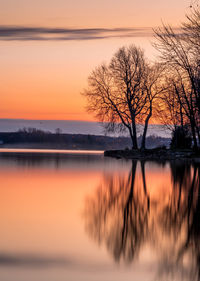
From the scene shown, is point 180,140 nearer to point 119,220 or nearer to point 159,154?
point 159,154

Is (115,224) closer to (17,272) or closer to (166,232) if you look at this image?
(166,232)

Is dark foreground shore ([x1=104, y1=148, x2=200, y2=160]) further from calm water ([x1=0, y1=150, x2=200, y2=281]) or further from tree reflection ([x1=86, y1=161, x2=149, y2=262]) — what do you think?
calm water ([x1=0, y1=150, x2=200, y2=281])

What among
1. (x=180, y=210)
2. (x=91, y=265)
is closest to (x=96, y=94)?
(x=180, y=210)

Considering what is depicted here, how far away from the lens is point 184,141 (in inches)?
2087

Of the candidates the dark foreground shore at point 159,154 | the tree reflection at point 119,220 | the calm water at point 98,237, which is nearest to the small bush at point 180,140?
the dark foreground shore at point 159,154

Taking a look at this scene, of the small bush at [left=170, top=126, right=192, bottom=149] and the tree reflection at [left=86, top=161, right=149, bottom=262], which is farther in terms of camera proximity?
the small bush at [left=170, top=126, right=192, bottom=149]

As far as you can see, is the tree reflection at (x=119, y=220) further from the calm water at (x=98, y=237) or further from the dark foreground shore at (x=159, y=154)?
the dark foreground shore at (x=159, y=154)

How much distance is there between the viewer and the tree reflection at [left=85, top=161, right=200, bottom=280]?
19.7 feet

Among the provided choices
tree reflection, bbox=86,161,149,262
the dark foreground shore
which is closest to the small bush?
the dark foreground shore

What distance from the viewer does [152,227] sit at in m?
8.33

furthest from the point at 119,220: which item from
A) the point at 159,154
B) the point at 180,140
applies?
the point at 180,140

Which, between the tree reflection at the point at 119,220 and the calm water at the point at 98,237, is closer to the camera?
the calm water at the point at 98,237

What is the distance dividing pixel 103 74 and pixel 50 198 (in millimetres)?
42604

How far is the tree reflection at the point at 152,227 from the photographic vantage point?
6.00 metres
